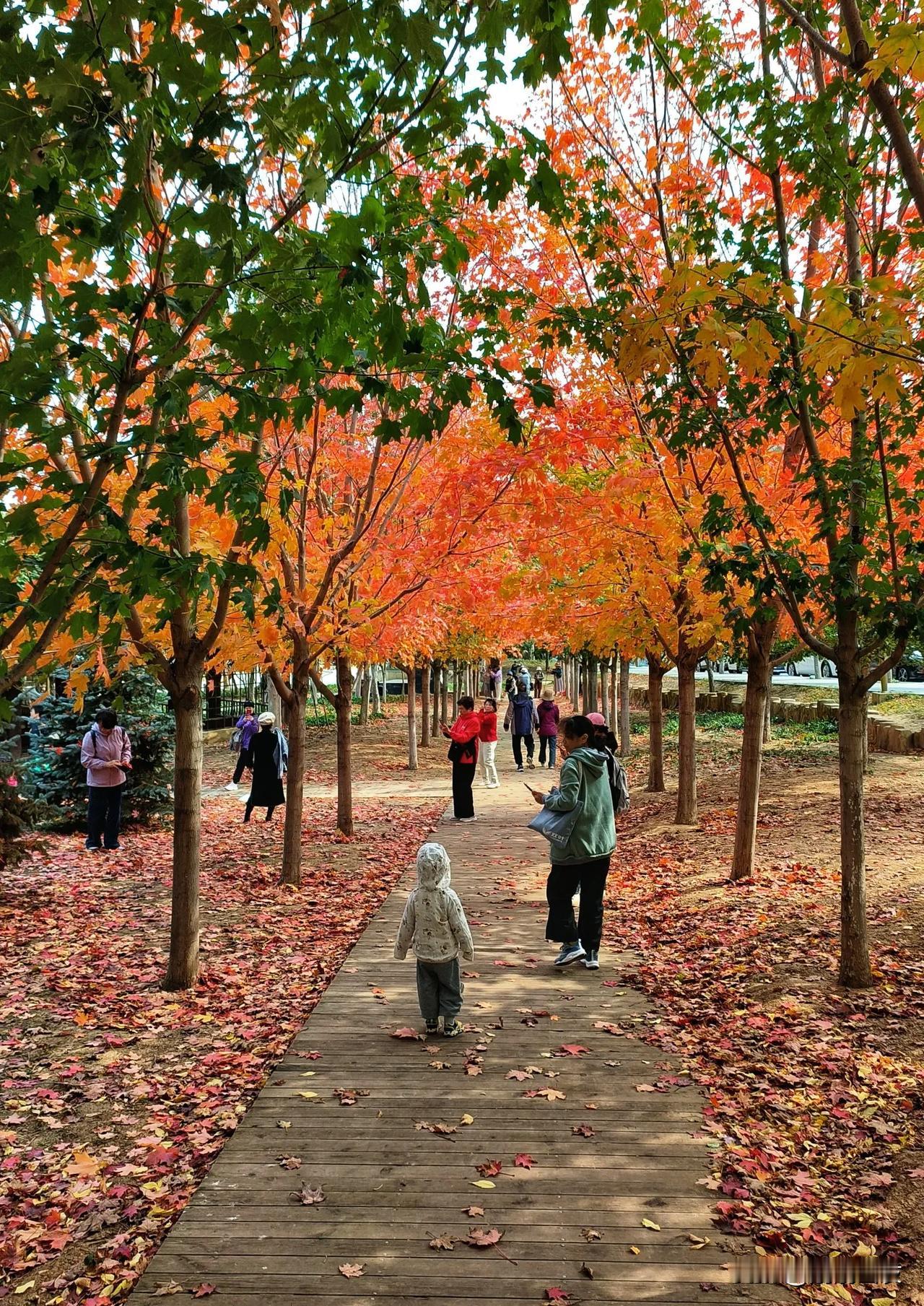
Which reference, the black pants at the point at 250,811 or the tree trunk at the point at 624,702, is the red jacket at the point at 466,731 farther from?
the tree trunk at the point at 624,702

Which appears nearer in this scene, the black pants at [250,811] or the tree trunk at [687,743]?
the tree trunk at [687,743]

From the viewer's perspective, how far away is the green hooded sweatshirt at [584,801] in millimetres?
6664

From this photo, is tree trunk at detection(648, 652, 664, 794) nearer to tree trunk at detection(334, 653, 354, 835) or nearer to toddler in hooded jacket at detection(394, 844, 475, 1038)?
tree trunk at detection(334, 653, 354, 835)

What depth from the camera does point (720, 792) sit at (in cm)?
1630

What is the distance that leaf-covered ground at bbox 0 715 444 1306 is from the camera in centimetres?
369

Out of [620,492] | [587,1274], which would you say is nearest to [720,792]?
[620,492]

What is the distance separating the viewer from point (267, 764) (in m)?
13.6

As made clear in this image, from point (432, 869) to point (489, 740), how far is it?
40.8 ft

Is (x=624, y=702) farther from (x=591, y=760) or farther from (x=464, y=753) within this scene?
(x=591, y=760)

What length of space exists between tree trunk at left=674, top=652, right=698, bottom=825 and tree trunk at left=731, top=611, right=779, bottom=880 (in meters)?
2.98

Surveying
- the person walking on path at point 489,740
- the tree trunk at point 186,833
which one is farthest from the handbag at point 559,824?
the person walking on path at point 489,740

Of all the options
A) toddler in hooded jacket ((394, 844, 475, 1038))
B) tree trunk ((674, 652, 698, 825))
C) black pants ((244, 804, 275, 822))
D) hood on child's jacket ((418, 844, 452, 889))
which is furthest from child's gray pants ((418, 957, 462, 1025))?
black pants ((244, 804, 275, 822))

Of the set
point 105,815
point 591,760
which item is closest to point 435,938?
point 591,760

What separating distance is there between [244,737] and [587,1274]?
52.3 feet
